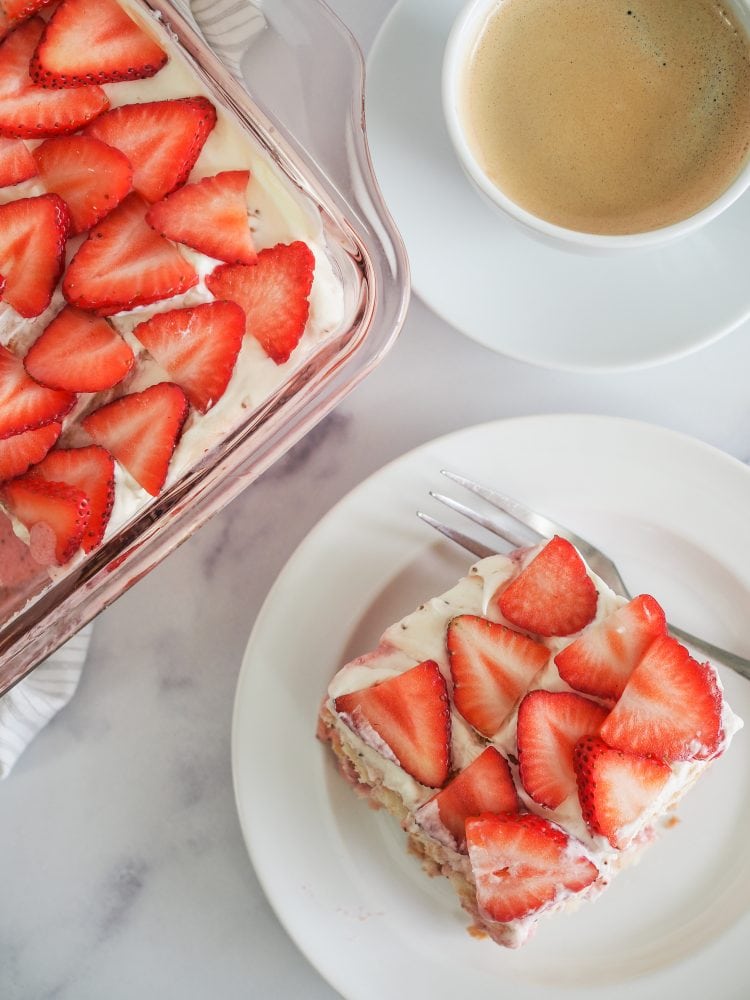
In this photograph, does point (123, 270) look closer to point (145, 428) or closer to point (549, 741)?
point (145, 428)

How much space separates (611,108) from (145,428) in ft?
2.71

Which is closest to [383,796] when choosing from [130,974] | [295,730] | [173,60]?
[295,730]

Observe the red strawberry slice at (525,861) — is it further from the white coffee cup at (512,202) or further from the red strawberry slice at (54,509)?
the white coffee cup at (512,202)

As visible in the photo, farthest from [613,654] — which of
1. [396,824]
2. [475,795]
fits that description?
[396,824]

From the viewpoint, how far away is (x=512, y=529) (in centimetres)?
149

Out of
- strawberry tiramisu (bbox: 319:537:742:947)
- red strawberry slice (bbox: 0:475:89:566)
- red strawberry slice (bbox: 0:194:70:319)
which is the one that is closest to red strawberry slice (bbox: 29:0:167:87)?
red strawberry slice (bbox: 0:194:70:319)

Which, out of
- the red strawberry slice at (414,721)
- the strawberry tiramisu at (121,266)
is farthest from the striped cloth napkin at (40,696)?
the red strawberry slice at (414,721)

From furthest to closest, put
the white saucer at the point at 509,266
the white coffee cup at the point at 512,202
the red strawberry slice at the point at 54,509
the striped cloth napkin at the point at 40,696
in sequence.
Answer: the striped cloth napkin at the point at 40,696, the white saucer at the point at 509,266, the white coffee cup at the point at 512,202, the red strawberry slice at the point at 54,509

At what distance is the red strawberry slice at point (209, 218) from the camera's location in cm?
118

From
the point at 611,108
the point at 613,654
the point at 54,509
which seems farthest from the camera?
the point at 611,108

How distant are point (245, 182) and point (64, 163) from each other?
23 cm

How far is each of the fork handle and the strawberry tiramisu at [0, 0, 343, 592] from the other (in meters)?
0.76

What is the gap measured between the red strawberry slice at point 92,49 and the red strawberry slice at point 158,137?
54 mm

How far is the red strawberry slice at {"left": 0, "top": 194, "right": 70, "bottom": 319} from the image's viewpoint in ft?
3.85
